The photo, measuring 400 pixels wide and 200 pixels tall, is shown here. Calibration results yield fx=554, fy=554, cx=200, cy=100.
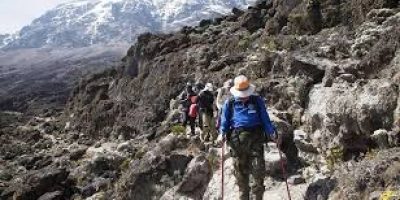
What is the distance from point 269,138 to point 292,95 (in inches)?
270

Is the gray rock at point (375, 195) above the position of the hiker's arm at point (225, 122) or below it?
below

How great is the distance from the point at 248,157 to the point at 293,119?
18.1 ft

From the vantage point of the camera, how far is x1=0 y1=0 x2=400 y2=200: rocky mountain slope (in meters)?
11.6

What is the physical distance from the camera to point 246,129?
32.4 feet

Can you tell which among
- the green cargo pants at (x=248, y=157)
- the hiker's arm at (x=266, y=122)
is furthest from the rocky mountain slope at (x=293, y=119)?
the hiker's arm at (x=266, y=122)

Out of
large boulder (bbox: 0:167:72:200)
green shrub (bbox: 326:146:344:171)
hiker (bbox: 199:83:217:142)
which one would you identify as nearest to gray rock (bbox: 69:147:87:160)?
large boulder (bbox: 0:167:72:200)

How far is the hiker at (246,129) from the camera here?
32.3 feet

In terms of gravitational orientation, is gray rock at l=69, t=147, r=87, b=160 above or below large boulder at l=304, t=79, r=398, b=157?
below

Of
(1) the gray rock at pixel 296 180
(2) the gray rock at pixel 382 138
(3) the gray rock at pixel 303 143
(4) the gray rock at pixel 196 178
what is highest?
(2) the gray rock at pixel 382 138

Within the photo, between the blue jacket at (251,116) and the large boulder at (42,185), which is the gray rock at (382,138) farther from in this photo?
the large boulder at (42,185)

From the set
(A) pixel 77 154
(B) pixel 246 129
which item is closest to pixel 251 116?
(B) pixel 246 129

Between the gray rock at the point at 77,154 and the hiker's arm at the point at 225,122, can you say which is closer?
the hiker's arm at the point at 225,122

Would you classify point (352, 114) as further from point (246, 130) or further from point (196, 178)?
point (196, 178)

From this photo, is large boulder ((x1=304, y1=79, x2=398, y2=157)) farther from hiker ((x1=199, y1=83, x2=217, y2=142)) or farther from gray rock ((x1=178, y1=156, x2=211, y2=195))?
hiker ((x1=199, y1=83, x2=217, y2=142))
